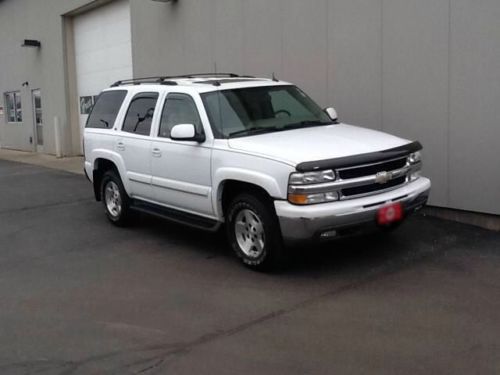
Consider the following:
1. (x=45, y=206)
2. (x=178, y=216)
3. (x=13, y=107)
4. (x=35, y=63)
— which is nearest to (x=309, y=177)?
(x=178, y=216)

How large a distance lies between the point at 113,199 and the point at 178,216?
182cm

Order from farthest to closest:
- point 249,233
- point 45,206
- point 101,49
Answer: point 101,49 < point 45,206 < point 249,233

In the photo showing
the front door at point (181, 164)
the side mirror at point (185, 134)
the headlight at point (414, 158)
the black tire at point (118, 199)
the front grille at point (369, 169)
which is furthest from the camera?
the black tire at point (118, 199)

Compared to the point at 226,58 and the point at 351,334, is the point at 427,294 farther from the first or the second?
the point at 226,58

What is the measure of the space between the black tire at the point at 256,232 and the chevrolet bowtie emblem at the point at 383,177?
3.36 ft

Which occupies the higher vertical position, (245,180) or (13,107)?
(13,107)

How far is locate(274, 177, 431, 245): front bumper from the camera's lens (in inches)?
215

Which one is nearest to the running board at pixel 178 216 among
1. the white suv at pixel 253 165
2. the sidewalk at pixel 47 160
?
the white suv at pixel 253 165

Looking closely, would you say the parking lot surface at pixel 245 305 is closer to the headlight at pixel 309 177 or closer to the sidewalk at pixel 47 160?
the headlight at pixel 309 177

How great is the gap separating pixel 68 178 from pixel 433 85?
8.98m

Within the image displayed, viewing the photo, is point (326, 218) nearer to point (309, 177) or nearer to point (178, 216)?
point (309, 177)

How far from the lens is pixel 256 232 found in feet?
19.7

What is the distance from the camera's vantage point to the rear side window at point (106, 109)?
328 inches

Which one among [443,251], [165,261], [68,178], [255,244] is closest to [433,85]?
[443,251]
